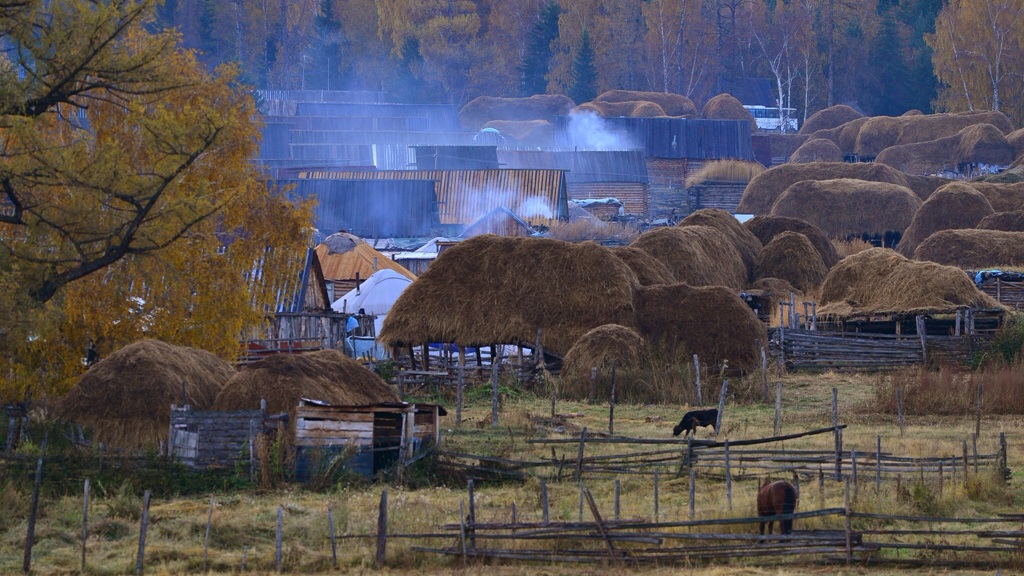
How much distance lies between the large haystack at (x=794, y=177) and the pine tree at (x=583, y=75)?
3797cm

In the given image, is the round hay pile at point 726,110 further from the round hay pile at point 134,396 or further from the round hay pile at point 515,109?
the round hay pile at point 134,396

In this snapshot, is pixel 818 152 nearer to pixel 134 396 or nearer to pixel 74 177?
pixel 134 396

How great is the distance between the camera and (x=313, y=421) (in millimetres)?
18984

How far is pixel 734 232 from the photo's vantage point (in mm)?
45625

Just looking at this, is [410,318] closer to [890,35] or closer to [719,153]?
[719,153]

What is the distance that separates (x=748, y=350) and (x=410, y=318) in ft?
25.0

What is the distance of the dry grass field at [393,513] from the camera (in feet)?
47.8

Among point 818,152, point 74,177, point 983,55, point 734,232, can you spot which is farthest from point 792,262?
point 983,55

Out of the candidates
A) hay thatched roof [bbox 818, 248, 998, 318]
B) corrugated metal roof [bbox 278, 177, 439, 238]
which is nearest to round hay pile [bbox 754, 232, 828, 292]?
hay thatched roof [bbox 818, 248, 998, 318]

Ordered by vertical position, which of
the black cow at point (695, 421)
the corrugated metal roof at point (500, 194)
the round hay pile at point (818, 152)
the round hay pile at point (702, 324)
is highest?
the round hay pile at point (818, 152)

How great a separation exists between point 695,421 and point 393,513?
6.73 meters

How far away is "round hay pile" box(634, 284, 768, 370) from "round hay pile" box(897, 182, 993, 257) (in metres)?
22.1

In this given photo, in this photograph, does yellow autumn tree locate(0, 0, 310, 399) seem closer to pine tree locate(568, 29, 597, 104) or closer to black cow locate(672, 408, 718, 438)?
black cow locate(672, 408, 718, 438)

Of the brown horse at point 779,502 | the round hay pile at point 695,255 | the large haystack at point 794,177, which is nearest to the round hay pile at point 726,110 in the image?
the large haystack at point 794,177
